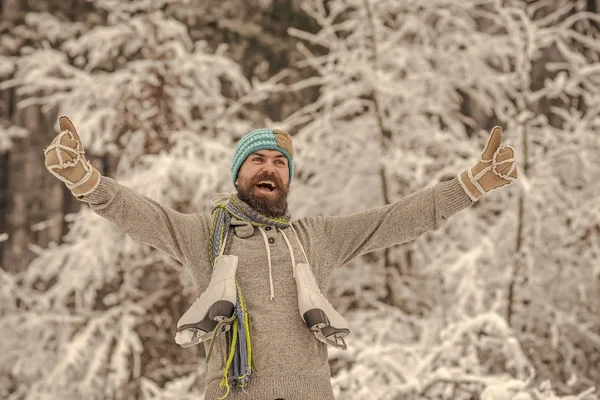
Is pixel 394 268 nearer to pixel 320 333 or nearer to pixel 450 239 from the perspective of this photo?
pixel 450 239

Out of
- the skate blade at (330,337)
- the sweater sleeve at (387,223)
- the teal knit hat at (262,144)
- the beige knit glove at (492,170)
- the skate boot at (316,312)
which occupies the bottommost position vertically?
the skate blade at (330,337)

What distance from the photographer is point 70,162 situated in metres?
2.17

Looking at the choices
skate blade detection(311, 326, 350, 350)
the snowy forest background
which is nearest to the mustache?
skate blade detection(311, 326, 350, 350)

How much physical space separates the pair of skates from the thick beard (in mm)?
230

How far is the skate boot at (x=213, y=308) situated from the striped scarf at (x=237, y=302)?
0.16ft

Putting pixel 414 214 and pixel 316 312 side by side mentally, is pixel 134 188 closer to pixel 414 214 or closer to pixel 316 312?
pixel 414 214

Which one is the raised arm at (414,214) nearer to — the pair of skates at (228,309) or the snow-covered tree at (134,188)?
the pair of skates at (228,309)

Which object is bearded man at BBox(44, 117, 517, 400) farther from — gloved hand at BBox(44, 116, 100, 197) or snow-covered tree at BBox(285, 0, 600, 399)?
snow-covered tree at BBox(285, 0, 600, 399)

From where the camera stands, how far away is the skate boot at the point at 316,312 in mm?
2326

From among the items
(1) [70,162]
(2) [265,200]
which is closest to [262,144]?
(2) [265,200]

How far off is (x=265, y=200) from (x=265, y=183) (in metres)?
0.06

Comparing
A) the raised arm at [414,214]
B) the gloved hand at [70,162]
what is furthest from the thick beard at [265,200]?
the gloved hand at [70,162]

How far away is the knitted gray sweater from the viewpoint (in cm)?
231

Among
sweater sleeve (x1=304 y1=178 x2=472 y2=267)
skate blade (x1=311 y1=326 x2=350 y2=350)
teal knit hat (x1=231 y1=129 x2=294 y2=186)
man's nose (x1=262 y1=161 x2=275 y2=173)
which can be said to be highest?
teal knit hat (x1=231 y1=129 x2=294 y2=186)
